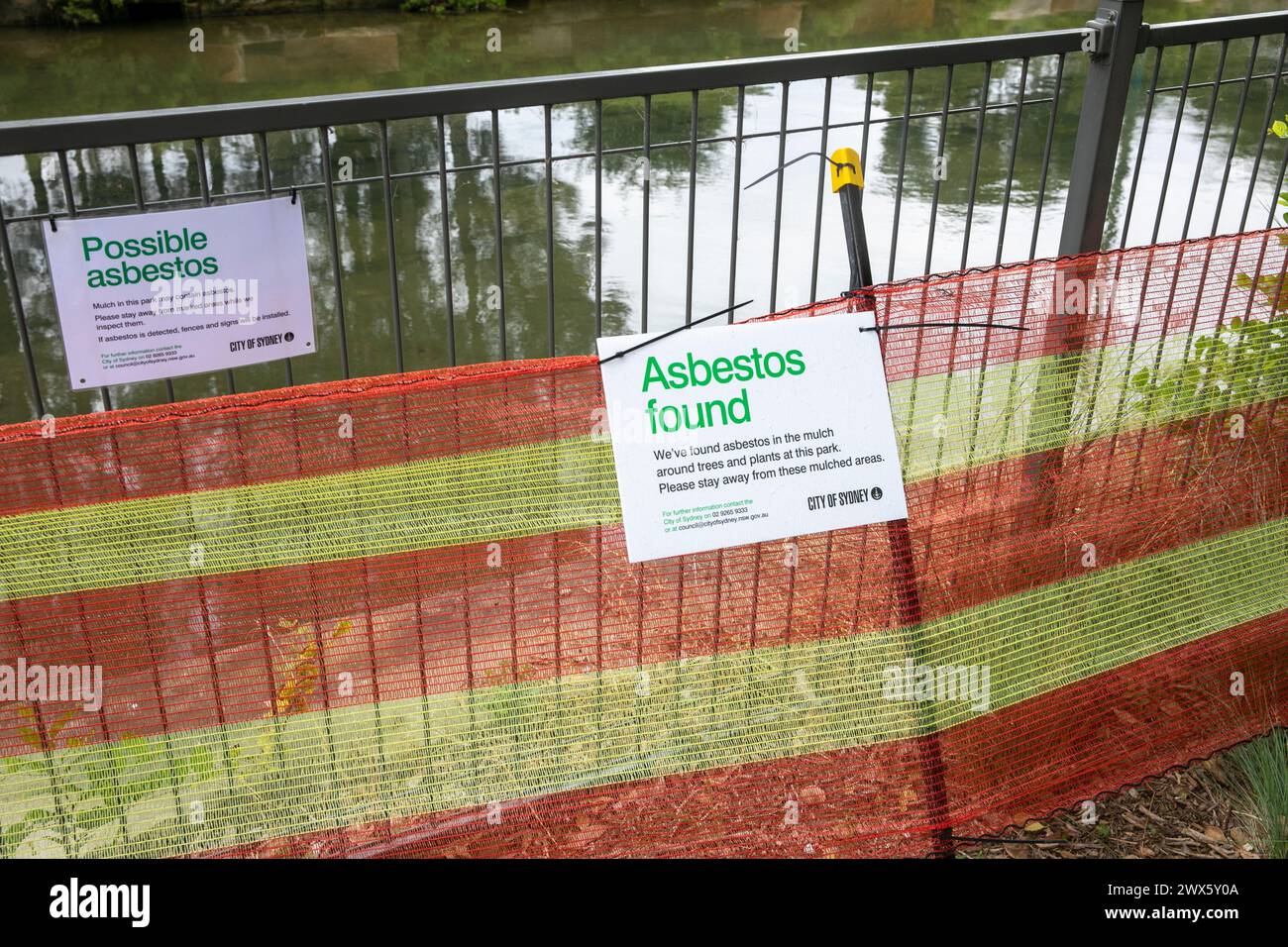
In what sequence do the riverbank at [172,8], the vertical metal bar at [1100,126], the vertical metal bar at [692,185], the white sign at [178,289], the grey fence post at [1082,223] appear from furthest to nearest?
the riverbank at [172,8], the vertical metal bar at [1100,126], the vertical metal bar at [692,185], the grey fence post at [1082,223], the white sign at [178,289]

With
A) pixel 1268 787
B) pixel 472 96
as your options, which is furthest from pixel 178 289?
pixel 1268 787

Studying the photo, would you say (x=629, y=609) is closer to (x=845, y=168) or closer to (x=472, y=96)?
(x=845, y=168)

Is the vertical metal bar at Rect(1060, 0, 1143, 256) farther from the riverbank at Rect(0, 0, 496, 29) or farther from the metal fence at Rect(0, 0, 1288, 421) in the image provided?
the riverbank at Rect(0, 0, 496, 29)

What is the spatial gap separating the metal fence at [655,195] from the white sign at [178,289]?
0.52 feet

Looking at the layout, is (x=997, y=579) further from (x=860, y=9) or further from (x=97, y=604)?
(x=860, y=9)

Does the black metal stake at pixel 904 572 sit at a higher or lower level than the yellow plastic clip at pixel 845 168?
lower

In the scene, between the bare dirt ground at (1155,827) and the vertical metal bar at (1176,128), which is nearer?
the bare dirt ground at (1155,827)

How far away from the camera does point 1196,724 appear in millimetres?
3676

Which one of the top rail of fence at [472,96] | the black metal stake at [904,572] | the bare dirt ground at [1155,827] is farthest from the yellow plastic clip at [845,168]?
the bare dirt ground at [1155,827]

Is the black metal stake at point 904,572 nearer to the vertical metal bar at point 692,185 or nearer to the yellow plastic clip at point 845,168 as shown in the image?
the yellow plastic clip at point 845,168

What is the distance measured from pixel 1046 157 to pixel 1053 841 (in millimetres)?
2555

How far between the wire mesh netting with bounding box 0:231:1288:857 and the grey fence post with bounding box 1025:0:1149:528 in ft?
0.05

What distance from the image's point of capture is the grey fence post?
11.6ft

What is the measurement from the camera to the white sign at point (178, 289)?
3.37 meters
